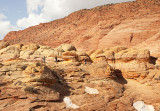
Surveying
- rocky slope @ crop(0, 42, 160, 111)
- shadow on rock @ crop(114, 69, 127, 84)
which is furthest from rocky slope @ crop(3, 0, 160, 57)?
shadow on rock @ crop(114, 69, 127, 84)

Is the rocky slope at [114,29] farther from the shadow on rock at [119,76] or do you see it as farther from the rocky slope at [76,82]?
the shadow on rock at [119,76]

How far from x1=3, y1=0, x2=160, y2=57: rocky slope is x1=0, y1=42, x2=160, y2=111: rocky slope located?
622 cm

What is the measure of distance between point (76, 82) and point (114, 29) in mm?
26808

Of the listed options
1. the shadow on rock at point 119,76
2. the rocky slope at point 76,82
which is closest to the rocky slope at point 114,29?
the rocky slope at point 76,82

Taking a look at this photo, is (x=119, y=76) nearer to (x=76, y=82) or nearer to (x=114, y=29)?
(x=76, y=82)

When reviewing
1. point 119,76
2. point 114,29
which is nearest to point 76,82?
point 119,76

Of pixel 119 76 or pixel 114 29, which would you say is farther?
pixel 114 29

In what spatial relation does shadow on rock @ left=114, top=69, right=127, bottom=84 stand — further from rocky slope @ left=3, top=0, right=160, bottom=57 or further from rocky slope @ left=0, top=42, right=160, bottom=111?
rocky slope @ left=3, top=0, right=160, bottom=57

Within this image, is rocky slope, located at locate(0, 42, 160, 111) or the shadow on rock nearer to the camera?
rocky slope, located at locate(0, 42, 160, 111)

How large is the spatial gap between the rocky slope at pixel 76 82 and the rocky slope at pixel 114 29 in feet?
20.4

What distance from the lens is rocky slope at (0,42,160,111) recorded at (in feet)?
31.0

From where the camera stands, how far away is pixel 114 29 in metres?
37.1

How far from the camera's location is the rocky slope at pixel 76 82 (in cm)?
946

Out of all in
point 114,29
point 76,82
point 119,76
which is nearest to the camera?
point 76,82
